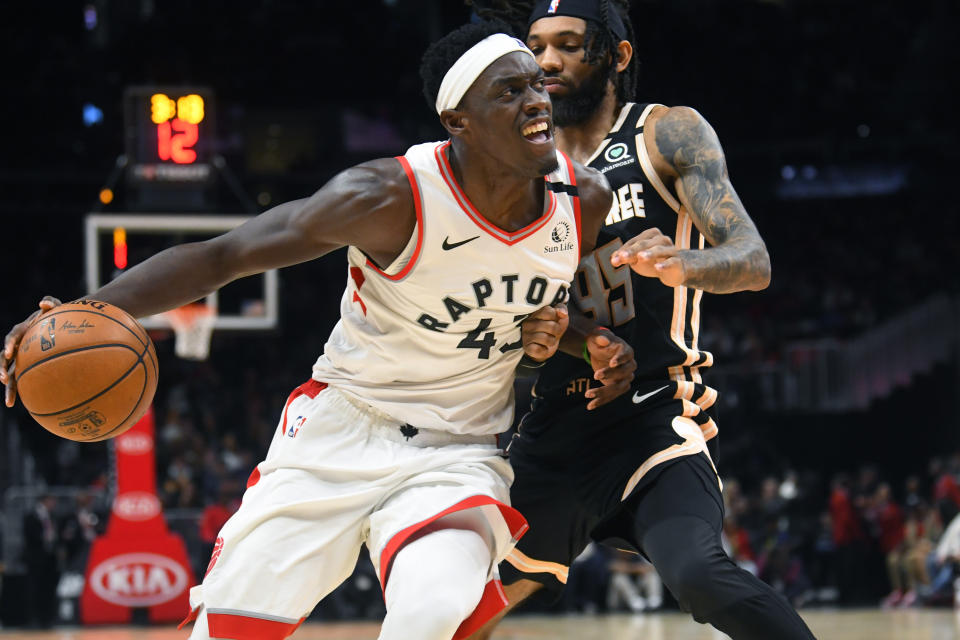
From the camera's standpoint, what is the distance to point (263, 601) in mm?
3146

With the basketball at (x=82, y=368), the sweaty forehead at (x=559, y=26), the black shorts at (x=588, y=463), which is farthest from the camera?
the sweaty forehead at (x=559, y=26)

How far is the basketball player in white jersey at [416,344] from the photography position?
3164 mm

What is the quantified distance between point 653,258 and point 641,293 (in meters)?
0.76

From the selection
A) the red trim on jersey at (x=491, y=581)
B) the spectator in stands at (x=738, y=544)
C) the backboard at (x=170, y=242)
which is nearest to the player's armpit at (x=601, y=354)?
the red trim on jersey at (x=491, y=581)

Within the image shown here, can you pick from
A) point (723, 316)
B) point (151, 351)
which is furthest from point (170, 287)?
point (723, 316)

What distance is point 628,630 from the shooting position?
420 inches

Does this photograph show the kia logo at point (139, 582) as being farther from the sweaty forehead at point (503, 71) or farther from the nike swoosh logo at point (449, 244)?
the sweaty forehead at point (503, 71)

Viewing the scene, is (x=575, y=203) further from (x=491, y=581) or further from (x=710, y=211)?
(x=491, y=581)

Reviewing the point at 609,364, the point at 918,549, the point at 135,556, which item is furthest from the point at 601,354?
the point at 918,549

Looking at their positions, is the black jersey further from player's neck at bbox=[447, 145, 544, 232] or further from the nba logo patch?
the nba logo patch

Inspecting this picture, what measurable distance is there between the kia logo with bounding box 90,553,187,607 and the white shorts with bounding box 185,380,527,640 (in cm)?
878

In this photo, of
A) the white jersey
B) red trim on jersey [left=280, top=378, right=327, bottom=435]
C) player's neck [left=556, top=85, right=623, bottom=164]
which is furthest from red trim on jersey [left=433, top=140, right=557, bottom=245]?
player's neck [left=556, top=85, right=623, bottom=164]

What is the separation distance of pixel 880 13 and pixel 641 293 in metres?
18.6

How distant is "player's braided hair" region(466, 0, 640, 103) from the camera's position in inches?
162
